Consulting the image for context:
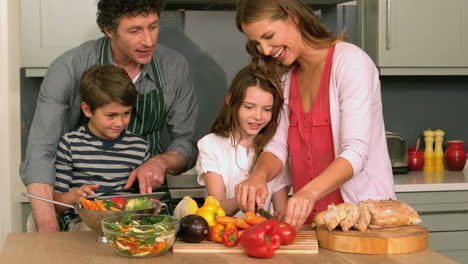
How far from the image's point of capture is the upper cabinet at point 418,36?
3.52 m

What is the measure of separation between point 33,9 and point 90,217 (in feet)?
5.67

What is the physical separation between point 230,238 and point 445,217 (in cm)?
185

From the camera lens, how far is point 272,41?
2.09 meters

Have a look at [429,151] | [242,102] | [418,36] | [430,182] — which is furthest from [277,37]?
[429,151]

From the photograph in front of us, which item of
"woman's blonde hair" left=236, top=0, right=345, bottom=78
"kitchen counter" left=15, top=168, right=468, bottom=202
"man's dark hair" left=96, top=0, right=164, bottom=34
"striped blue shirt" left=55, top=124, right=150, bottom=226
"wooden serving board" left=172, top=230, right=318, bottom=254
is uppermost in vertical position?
"man's dark hair" left=96, top=0, right=164, bottom=34

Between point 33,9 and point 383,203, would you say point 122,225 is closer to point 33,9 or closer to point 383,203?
point 383,203

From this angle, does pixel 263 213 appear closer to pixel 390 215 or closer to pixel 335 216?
pixel 335 216

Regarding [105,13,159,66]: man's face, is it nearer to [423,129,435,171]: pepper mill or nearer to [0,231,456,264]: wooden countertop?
[0,231,456,264]: wooden countertop

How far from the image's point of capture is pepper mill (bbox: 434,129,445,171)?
3.82 m

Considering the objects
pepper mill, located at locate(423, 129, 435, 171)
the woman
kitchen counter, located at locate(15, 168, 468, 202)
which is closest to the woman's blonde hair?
the woman

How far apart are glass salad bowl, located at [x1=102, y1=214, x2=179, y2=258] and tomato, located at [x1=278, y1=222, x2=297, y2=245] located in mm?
270

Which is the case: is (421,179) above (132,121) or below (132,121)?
below

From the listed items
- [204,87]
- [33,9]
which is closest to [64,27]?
[33,9]

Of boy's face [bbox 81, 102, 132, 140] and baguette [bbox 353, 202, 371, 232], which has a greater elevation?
boy's face [bbox 81, 102, 132, 140]
